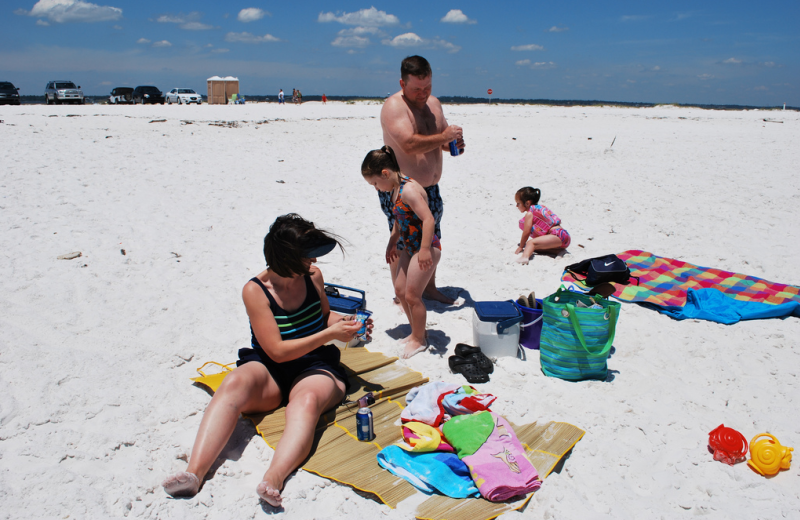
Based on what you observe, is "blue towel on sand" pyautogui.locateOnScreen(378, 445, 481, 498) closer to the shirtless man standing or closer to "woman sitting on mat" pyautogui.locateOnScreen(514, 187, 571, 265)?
the shirtless man standing

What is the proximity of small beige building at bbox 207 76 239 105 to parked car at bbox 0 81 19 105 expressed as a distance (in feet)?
32.8

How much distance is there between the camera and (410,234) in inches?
153

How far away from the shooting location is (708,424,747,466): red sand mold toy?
2.69 metres

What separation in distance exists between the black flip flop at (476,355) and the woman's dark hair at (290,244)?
159 centimetres

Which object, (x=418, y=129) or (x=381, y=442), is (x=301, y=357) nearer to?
(x=381, y=442)

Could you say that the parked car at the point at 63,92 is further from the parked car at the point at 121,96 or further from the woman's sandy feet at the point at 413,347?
→ the woman's sandy feet at the point at 413,347

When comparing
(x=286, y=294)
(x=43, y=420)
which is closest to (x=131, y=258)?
(x=43, y=420)

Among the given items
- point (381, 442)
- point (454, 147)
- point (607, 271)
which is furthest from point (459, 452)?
point (607, 271)

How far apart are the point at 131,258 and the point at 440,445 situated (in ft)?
13.2

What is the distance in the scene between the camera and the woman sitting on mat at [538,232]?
595cm

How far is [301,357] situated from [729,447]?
8.40 ft

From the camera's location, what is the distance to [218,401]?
259 centimetres

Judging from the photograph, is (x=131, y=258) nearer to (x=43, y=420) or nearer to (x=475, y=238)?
(x=43, y=420)

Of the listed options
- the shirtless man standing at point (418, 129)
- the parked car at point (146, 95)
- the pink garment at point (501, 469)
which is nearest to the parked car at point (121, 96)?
the parked car at point (146, 95)
